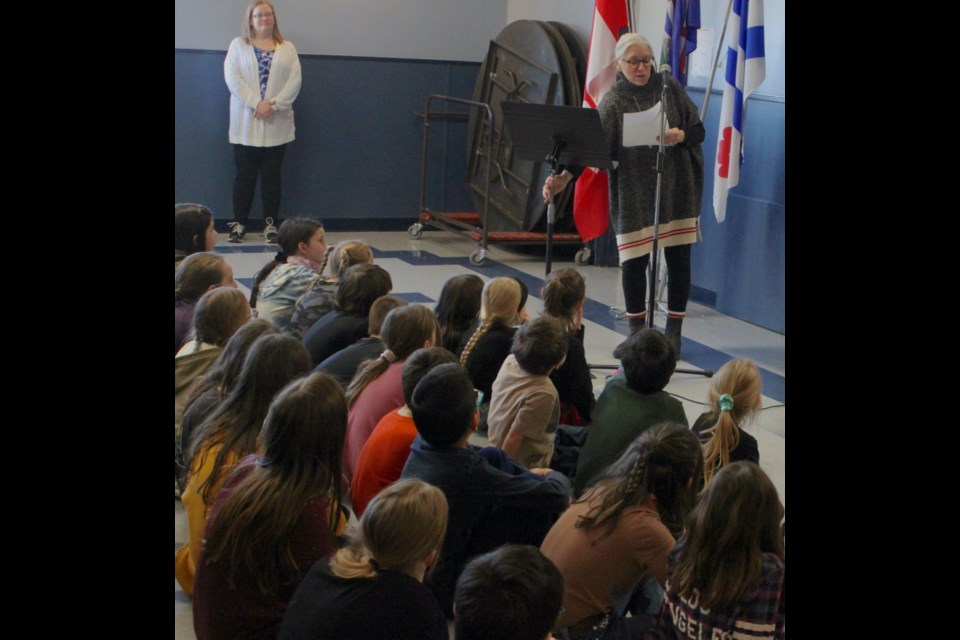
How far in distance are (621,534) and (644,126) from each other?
3027 millimetres

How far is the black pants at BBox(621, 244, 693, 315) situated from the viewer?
557 centimetres

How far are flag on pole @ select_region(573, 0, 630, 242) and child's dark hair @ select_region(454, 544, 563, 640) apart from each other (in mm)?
4272

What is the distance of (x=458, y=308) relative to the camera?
13.4ft

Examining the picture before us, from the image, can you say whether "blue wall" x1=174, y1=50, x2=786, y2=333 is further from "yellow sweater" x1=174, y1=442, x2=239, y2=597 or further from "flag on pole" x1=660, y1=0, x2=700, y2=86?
"yellow sweater" x1=174, y1=442, x2=239, y2=597

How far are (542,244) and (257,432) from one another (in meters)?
5.84

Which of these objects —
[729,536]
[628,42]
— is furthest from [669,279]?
[729,536]

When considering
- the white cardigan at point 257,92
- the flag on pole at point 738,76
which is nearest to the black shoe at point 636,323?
the flag on pole at point 738,76

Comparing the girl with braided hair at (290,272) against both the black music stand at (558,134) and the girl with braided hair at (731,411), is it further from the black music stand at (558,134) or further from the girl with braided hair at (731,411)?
the girl with braided hair at (731,411)

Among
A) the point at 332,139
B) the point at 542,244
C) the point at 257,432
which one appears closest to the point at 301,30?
the point at 332,139

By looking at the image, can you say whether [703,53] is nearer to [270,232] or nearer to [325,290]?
[325,290]

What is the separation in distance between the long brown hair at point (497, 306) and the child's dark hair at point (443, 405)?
3.61 feet

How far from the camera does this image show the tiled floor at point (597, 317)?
179 inches

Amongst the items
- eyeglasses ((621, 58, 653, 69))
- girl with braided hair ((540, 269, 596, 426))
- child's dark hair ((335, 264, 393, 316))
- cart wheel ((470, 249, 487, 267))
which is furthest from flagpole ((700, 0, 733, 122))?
child's dark hair ((335, 264, 393, 316))
